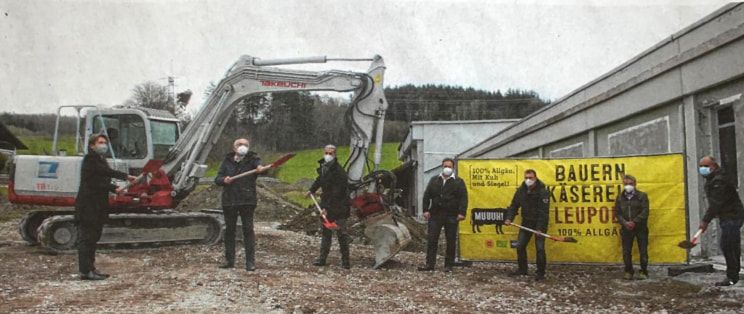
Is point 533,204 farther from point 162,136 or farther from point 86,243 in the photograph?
point 162,136

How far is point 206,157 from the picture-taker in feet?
45.1

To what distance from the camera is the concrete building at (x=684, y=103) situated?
9398 mm

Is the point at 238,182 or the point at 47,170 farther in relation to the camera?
the point at 47,170

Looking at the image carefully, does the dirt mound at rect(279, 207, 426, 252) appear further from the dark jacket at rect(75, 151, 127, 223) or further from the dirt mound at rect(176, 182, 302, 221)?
the dirt mound at rect(176, 182, 302, 221)

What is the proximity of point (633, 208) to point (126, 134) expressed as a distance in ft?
32.3

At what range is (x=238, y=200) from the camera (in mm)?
9344

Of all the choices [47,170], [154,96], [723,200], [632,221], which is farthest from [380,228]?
[154,96]

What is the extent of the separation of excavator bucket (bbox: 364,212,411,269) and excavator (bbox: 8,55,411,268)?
3.41 ft

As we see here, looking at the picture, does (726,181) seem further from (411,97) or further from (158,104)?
(411,97)

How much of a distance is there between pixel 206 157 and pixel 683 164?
930 cm

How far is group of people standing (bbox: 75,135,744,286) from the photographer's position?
8.00 meters

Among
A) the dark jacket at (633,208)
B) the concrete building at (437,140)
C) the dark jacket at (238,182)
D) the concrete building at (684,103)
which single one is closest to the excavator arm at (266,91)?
the dark jacket at (238,182)

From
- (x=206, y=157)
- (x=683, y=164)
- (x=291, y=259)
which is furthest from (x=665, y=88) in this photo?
(x=206, y=157)

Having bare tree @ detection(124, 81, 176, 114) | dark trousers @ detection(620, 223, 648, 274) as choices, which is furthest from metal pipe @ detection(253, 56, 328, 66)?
bare tree @ detection(124, 81, 176, 114)
